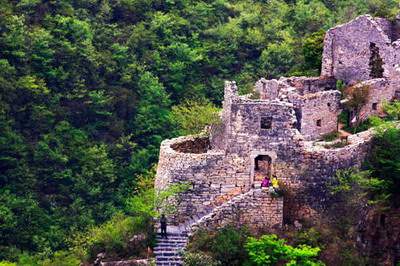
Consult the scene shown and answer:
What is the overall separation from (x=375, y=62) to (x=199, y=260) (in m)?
12.7

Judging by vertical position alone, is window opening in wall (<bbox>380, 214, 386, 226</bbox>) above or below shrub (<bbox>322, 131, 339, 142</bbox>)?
below

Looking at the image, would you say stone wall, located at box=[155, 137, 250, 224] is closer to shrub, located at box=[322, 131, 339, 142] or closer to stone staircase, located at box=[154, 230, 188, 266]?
stone staircase, located at box=[154, 230, 188, 266]

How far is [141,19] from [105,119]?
9747 millimetres

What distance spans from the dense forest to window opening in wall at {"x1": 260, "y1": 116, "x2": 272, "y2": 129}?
1180 centimetres

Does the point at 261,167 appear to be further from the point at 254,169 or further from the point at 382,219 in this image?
the point at 382,219

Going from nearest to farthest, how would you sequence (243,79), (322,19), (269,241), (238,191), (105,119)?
(269,241) → (238,191) → (105,119) → (243,79) → (322,19)

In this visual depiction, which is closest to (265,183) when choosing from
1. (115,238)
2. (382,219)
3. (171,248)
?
(171,248)

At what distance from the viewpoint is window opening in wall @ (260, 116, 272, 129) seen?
28.2 m

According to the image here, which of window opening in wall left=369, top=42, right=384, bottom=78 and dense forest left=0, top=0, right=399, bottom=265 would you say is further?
dense forest left=0, top=0, right=399, bottom=265

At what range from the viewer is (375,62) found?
35.6 m

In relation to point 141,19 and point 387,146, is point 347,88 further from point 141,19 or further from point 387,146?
point 141,19

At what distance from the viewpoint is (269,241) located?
87.9ft

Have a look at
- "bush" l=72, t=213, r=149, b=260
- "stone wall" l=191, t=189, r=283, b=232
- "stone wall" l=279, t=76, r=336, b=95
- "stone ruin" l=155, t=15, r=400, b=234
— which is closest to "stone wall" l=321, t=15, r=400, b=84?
"stone wall" l=279, t=76, r=336, b=95

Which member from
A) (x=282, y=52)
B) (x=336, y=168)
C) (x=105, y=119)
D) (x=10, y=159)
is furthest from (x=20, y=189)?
(x=336, y=168)
